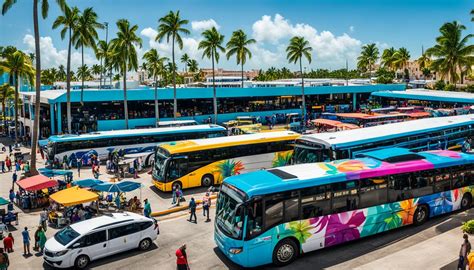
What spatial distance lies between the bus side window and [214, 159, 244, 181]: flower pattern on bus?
1250 cm

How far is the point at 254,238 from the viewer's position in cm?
1380

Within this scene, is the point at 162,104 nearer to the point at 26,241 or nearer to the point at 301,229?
the point at 26,241

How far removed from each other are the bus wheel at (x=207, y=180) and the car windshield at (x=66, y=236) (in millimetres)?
11421

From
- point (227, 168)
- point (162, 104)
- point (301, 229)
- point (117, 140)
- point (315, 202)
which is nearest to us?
point (301, 229)

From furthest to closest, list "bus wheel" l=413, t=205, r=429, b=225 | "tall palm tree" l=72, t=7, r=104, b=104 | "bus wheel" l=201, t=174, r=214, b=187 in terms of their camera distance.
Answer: "tall palm tree" l=72, t=7, r=104, b=104, "bus wheel" l=201, t=174, r=214, b=187, "bus wheel" l=413, t=205, r=429, b=225

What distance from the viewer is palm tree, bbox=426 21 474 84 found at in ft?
194

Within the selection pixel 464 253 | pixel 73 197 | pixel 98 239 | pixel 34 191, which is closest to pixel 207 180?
pixel 73 197

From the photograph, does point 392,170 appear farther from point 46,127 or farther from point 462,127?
point 46,127

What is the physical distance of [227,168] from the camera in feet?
89.3

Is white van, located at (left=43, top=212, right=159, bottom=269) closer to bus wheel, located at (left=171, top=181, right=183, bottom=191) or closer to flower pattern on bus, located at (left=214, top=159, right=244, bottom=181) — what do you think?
bus wheel, located at (left=171, top=181, right=183, bottom=191)

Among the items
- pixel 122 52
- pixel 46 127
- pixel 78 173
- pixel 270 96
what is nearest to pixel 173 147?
pixel 78 173

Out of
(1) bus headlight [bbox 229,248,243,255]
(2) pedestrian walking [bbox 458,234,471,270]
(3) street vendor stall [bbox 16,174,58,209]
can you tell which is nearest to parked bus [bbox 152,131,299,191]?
(3) street vendor stall [bbox 16,174,58,209]

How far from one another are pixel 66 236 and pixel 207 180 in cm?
1202

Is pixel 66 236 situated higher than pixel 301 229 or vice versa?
pixel 301 229
